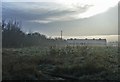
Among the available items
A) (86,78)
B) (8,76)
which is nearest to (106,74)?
(86,78)

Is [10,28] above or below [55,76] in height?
above

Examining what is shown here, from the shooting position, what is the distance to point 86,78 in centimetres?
1152

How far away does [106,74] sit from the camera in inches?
482

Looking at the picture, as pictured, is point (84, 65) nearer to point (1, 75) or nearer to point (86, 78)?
point (86, 78)

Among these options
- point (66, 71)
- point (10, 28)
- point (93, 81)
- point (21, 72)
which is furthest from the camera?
point (10, 28)

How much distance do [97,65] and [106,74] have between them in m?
1.54

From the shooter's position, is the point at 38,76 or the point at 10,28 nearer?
the point at 38,76

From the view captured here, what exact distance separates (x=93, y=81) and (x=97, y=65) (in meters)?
2.67

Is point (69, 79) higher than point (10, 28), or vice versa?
point (10, 28)

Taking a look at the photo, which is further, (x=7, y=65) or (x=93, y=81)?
(x=7, y=65)

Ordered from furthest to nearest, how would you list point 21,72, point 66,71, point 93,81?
point 66,71
point 21,72
point 93,81

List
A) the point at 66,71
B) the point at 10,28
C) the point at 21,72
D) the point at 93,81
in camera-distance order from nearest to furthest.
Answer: the point at 93,81 → the point at 21,72 → the point at 66,71 → the point at 10,28

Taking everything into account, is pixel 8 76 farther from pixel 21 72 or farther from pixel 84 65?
pixel 84 65

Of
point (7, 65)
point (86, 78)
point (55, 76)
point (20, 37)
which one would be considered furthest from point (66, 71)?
point (20, 37)
